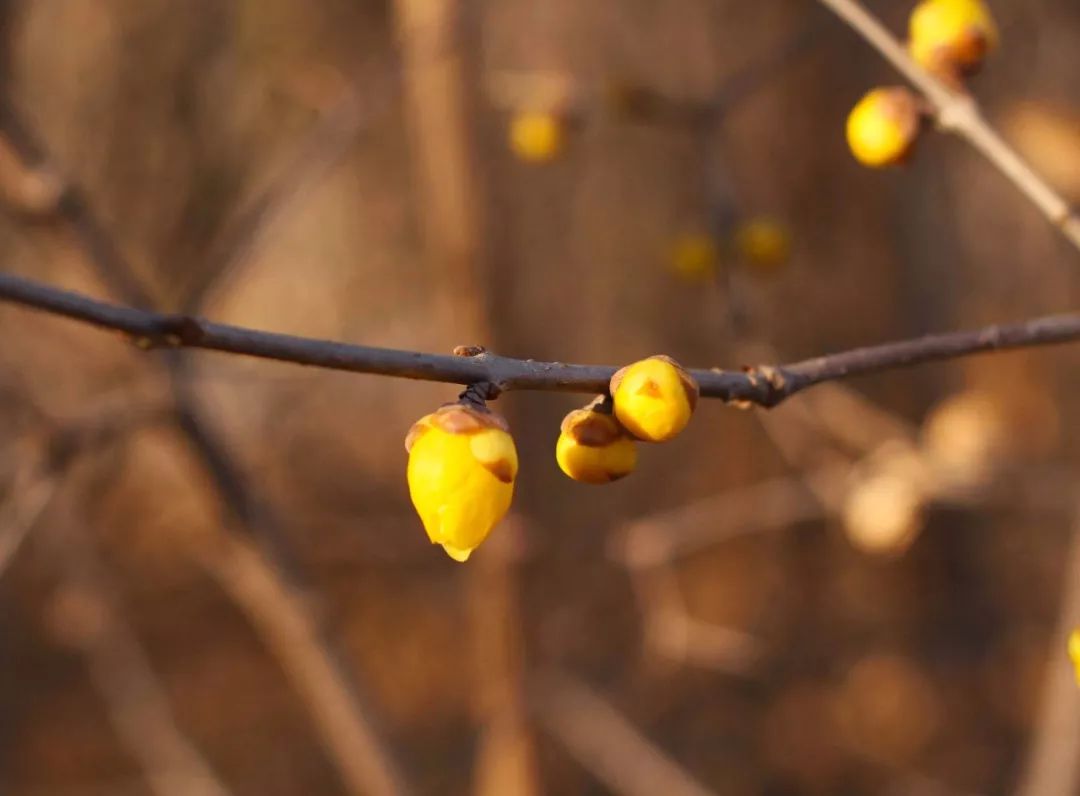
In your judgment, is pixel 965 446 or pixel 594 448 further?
pixel 965 446

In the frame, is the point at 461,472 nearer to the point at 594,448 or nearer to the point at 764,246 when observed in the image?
the point at 594,448

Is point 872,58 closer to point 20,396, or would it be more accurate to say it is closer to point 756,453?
point 756,453

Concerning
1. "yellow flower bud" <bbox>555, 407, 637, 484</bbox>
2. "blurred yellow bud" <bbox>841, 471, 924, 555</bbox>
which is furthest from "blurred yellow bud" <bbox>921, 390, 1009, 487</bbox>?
"yellow flower bud" <bbox>555, 407, 637, 484</bbox>

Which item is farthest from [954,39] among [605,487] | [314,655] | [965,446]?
[605,487]

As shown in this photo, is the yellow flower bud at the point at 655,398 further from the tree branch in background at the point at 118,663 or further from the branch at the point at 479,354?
the tree branch in background at the point at 118,663

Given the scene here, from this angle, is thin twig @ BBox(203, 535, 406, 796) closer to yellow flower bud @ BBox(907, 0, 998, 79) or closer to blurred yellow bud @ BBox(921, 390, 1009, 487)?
blurred yellow bud @ BBox(921, 390, 1009, 487)
